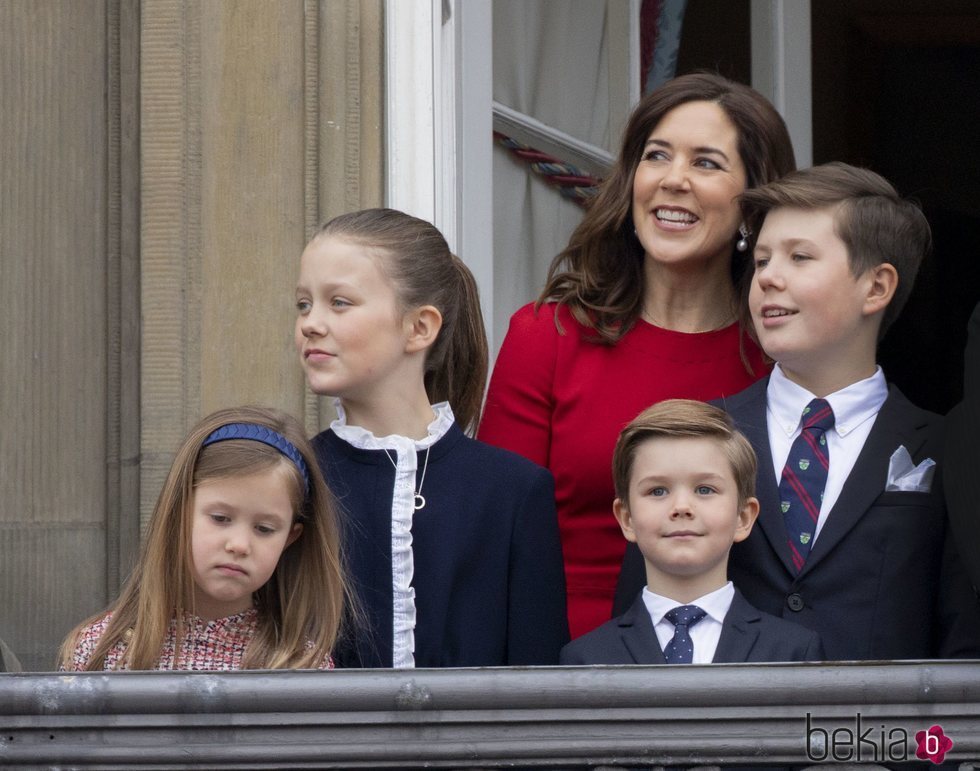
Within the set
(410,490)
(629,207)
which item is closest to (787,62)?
(629,207)

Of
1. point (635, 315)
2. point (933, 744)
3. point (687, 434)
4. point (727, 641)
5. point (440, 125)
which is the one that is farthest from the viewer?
point (440, 125)

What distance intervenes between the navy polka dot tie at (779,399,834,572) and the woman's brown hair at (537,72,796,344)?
477 mm

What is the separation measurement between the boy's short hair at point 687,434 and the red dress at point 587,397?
0.27 m

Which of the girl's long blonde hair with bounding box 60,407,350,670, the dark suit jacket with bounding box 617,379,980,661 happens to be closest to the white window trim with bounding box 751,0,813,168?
the dark suit jacket with bounding box 617,379,980,661

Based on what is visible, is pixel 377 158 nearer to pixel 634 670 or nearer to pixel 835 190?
pixel 835 190

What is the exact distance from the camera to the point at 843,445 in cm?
304

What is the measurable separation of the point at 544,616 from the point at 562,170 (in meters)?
1.69

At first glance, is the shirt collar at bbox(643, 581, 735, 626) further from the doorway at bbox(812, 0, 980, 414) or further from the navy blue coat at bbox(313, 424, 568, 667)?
the doorway at bbox(812, 0, 980, 414)

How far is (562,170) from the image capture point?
14.6 ft

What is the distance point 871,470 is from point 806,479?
0.11 m

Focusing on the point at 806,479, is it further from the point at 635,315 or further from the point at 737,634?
the point at 635,315

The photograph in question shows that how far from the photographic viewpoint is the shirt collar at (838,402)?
3053 millimetres

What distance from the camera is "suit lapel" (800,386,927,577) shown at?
2.92 m

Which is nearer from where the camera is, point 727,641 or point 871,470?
point 727,641
